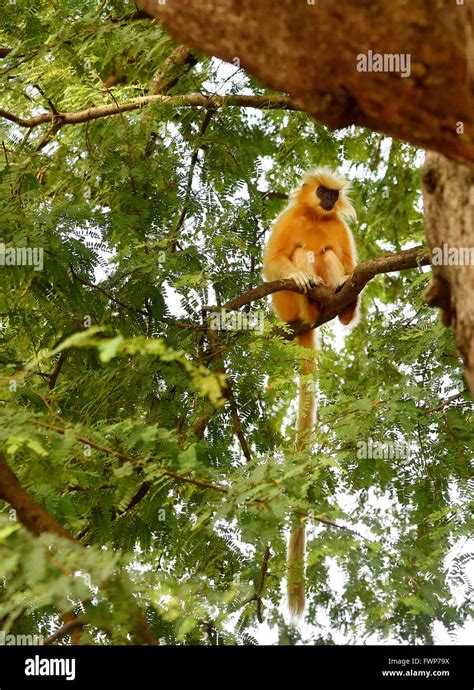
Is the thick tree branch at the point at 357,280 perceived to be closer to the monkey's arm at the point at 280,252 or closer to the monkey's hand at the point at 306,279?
the monkey's hand at the point at 306,279

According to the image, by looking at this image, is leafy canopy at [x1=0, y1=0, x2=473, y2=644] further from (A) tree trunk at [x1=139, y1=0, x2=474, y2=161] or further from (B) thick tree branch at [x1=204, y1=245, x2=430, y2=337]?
(A) tree trunk at [x1=139, y1=0, x2=474, y2=161]

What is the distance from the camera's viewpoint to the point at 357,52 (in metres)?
1.98

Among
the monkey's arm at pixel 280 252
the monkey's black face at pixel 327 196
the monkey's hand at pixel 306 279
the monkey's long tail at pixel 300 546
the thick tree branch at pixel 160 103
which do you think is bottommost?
the monkey's long tail at pixel 300 546

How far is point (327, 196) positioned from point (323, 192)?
1.9 inches

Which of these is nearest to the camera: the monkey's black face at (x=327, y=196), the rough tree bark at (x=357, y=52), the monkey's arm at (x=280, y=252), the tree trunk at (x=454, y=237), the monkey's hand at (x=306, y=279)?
the rough tree bark at (x=357, y=52)

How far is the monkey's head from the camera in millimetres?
7914

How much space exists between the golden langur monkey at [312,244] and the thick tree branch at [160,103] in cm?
183

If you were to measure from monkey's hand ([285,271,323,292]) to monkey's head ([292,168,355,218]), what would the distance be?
0.96 metres

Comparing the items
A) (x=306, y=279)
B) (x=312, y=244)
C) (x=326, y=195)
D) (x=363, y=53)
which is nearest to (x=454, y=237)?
(x=363, y=53)

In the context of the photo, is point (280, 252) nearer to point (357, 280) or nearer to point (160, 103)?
point (357, 280)

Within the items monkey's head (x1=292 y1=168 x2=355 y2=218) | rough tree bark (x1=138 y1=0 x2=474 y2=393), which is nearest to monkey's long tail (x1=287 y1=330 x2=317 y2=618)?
rough tree bark (x1=138 y1=0 x2=474 y2=393)

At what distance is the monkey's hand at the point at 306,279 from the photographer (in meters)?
6.68

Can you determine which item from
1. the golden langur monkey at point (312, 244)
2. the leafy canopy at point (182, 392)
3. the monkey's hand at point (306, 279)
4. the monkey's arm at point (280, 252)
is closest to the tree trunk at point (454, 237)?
the leafy canopy at point (182, 392)
